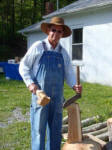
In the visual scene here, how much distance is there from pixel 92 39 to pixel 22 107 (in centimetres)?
520

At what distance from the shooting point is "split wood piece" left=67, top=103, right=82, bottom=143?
339cm

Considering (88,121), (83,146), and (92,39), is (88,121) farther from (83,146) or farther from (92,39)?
(92,39)

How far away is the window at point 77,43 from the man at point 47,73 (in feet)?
28.3

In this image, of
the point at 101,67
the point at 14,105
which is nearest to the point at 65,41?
the point at 101,67

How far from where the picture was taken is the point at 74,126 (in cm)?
340

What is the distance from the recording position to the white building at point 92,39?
33.9 ft

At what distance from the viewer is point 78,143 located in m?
3.34

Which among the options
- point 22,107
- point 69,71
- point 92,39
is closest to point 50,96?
point 69,71

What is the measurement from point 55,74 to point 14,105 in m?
4.31

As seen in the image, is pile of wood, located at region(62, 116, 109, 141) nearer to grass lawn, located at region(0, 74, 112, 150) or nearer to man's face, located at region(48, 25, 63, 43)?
grass lawn, located at region(0, 74, 112, 150)

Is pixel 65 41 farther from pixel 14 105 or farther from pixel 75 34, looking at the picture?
pixel 14 105

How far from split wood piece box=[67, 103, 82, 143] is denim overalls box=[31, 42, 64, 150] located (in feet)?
0.45

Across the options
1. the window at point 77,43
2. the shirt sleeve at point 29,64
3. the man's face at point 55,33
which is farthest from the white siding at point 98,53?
the shirt sleeve at point 29,64

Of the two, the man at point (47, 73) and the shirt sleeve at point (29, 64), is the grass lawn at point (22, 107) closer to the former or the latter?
the man at point (47, 73)
